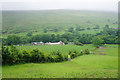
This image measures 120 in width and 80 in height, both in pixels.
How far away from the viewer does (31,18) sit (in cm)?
2495

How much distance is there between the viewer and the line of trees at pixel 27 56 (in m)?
7.46

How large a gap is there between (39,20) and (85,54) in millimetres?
16187

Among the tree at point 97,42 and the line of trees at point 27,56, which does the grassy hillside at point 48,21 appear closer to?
the tree at point 97,42

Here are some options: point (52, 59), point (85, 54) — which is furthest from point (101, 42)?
point (52, 59)

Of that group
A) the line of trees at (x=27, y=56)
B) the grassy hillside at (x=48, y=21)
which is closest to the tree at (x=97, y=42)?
the line of trees at (x=27, y=56)

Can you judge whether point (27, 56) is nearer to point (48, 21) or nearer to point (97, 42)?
point (97, 42)

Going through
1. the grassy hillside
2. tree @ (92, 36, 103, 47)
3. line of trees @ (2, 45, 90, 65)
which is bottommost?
line of trees @ (2, 45, 90, 65)

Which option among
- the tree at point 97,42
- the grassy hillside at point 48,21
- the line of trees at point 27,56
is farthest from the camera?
the grassy hillside at point 48,21

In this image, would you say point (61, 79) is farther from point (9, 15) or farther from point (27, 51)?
point (9, 15)

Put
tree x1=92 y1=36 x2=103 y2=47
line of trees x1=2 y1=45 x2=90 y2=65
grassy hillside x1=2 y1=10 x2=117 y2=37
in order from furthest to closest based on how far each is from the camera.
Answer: grassy hillside x1=2 y1=10 x2=117 y2=37 < tree x1=92 y1=36 x2=103 y2=47 < line of trees x1=2 y1=45 x2=90 y2=65

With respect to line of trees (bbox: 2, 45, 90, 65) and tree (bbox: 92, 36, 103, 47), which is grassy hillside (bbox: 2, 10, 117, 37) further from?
line of trees (bbox: 2, 45, 90, 65)

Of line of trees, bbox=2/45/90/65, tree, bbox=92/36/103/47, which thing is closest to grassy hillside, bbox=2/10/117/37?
tree, bbox=92/36/103/47

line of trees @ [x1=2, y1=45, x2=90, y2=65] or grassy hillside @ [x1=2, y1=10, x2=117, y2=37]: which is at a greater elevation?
grassy hillside @ [x1=2, y1=10, x2=117, y2=37]

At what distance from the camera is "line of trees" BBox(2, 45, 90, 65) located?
7461 millimetres
